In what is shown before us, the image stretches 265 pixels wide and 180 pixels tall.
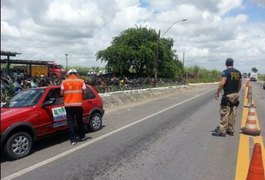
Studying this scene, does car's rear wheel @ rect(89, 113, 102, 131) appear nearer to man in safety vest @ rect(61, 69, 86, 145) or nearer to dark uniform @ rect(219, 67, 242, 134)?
man in safety vest @ rect(61, 69, 86, 145)

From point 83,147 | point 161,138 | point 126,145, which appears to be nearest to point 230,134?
point 161,138

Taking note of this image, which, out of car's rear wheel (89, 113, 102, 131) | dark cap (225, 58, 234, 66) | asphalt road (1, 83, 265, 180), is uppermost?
dark cap (225, 58, 234, 66)

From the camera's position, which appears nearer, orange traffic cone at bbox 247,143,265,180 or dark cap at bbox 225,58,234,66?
orange traffic cone at bbox 247,143,265,180

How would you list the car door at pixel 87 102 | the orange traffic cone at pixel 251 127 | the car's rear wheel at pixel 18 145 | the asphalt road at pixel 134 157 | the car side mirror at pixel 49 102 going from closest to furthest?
the asphalt road at pixel 134 157 < the car's rear wheel at pixel 18 145 < the car side mirror at pixel 49 102 < the car door at pixel 87 102 < the orange traffic cone at pixel 251 127

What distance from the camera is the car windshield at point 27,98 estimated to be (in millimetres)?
8266

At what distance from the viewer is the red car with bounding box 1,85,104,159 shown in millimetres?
7190

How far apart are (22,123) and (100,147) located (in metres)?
1.79

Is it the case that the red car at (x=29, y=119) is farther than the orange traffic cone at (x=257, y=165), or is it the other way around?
the red car at (x=29, y=119)

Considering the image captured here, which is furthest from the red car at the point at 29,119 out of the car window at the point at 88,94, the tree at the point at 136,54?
the tree at the point at 136,54

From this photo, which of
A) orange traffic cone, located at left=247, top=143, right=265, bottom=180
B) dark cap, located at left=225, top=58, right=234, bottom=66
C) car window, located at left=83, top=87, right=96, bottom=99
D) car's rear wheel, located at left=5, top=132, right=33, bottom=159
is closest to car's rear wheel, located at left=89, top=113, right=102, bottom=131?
car window, located at left=83, top=87, right=96, bottom=99

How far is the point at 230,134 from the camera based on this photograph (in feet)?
33.1

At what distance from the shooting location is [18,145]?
739cm

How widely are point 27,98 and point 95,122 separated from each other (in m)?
2.60

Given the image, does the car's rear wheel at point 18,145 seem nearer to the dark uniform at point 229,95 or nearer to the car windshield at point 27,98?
the car windshield at point 27,98
